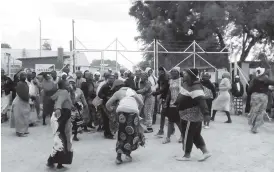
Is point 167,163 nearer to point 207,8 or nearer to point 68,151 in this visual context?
point 68,151

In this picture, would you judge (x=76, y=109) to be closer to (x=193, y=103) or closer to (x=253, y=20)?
(x=193, y=103)

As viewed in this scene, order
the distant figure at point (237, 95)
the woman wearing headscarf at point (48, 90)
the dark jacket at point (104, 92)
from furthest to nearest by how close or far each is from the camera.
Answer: the distant figure at point (237, 95) < the woman wearing headscarf at point (48, 90) < the dark jacket at point (104, 92)

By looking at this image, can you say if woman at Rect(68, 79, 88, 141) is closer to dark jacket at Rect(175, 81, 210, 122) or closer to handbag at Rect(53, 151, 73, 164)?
handbag at Rect(53, 151, 73, 164)

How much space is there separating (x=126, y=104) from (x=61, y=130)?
1183 mm

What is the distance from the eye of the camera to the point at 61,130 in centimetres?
587

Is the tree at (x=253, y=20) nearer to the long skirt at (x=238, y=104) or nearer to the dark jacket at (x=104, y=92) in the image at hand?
the long skirt at (x=238, y=104)

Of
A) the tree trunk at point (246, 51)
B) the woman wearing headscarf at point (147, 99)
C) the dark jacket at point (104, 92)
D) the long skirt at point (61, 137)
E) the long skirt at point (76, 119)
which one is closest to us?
the long skirt at point (61, 137)

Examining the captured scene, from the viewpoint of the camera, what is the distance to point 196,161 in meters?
6.05

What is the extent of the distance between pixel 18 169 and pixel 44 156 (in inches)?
32.8

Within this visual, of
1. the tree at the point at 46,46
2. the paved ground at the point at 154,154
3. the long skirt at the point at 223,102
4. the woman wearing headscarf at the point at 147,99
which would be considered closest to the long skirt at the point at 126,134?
the paved ground at the point at 154,154

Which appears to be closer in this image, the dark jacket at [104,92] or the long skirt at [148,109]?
the dark jacket at [104,92]

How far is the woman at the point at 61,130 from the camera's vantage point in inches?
227

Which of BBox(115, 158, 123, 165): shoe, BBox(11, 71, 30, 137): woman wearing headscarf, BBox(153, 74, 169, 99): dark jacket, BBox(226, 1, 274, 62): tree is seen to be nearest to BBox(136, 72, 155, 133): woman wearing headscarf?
BBox(153, 74, 169, 99): dark jacket

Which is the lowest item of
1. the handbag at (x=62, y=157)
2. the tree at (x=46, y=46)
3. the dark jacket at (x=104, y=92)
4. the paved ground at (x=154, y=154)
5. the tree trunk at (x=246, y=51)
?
the paved ground at (x=154, y=154)
